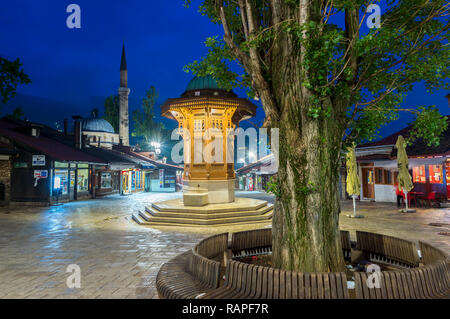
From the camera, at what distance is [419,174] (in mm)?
16406

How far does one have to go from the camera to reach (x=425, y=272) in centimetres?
337

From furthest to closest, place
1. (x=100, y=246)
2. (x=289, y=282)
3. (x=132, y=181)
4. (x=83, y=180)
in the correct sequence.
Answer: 1. (x=132, y=181)
2. (x=83, y=180)
3. (x=100, y=246)
4. (x=289, y=282)

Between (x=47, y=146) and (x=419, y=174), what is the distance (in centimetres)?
2473

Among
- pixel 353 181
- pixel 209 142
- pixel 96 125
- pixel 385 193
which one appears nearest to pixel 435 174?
pixel 385 193

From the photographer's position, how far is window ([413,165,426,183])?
16.2 m

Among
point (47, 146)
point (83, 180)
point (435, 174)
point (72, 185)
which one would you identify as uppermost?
point (47, 146)

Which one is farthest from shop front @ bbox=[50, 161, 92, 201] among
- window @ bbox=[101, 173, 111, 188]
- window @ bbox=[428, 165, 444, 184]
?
window @ bbox=[428, 165, 444, 184]

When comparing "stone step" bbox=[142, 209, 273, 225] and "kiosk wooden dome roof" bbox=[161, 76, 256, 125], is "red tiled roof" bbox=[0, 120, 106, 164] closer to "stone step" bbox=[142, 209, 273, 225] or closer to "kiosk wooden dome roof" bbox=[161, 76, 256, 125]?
"kiosk wooden dome roof" bbox=[161, 76, 256, 125]

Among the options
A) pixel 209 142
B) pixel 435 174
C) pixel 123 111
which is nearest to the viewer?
pixel 209 142

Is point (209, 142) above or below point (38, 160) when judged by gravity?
above

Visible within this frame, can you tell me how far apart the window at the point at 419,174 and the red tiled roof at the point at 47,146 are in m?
22.3

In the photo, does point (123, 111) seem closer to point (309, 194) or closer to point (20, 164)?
point (20, 164)
